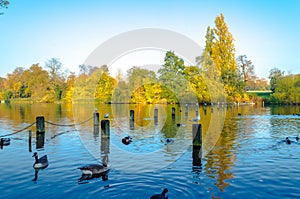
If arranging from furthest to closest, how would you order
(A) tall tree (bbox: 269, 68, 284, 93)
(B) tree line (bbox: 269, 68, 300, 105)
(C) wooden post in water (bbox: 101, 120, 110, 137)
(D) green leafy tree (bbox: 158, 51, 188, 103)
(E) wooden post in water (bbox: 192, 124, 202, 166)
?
1. (A) tall tree (bbox: 269, 68, 284, 93)
2. (D) green leafy tree (bbox: 158, 51, 188, 103)
3. (B) tree line (bbox: 269, 68, 300, 105)
4. (C) wooden post in water (bbox: 101, 120, 110, 137)
5. (E) wooden post in water (bbox: 192, 124, 202, 166)

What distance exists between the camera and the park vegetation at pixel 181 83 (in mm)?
74188

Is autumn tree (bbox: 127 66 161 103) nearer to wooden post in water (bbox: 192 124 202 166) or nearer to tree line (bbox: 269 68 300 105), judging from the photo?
tree line (bbox: 269 68 300 105)

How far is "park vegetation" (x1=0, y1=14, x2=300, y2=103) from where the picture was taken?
7419 cm

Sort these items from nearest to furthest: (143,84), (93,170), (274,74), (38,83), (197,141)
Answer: (93,170), (197,141), (143,84), (274,74), (38,83)

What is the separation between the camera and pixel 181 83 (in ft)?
255

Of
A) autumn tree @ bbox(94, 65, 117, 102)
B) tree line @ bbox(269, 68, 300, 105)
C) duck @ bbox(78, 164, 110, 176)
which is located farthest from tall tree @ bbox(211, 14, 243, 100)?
duck @ bbox(78, 164, 110, 176)

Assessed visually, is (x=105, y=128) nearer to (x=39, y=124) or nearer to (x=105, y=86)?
(x=39, y=124)

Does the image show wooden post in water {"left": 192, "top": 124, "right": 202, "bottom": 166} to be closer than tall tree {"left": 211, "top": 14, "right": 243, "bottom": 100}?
Yes

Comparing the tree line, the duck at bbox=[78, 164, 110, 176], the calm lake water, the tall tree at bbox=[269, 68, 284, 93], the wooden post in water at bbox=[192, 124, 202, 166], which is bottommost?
the calm lake water

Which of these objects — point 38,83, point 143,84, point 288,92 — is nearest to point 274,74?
point 288,92

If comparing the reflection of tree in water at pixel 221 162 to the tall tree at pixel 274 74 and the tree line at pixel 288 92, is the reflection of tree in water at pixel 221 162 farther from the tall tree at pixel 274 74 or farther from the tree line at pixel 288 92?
the tall tree at pixel 274 74

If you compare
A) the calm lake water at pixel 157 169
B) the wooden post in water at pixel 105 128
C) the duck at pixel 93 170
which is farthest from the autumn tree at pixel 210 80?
the duck at pixel 93 170

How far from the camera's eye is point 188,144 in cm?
1744

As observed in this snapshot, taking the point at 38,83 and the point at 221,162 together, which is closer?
the point at 221,162
